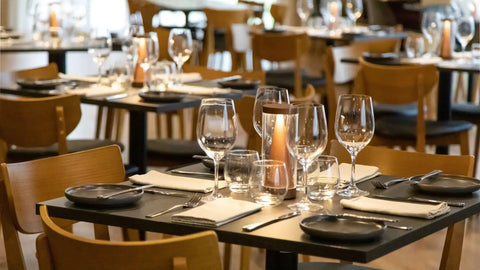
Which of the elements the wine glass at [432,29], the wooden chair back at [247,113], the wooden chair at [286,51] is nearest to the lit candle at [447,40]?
the wine glass at [432,29]

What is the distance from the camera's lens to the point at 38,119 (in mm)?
3629

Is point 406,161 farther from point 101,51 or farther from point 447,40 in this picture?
point 447,40

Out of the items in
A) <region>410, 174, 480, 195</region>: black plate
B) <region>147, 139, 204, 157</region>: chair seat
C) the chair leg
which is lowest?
<region>147, 139, 204, 157</region>: chair seat

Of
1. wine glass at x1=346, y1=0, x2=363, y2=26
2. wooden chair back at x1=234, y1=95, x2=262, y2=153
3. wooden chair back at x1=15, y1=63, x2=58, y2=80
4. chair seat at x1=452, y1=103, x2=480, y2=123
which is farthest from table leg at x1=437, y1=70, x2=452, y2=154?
wine glass at x1=346, y1=0, x2=363, y2=26

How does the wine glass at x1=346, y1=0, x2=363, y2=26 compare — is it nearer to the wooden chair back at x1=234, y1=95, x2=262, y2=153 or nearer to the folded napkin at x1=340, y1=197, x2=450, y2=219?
the wooden chair back at x1=234, y1=95, x2=262, y2=153

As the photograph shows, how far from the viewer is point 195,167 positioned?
260 cm

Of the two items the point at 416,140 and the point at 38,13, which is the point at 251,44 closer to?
the point at 38,13

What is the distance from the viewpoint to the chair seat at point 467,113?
17.2ft

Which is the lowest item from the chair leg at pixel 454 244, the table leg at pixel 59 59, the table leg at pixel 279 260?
the chair leg at pixel 454 244

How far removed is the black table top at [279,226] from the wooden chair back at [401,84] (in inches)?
85.7

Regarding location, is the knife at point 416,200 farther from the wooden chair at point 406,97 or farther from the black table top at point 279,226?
the wooden chair at point 406,97

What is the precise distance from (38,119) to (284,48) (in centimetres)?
293

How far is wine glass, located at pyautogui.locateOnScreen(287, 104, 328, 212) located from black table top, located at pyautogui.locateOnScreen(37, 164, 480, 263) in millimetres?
115

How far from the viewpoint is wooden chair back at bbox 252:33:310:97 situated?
6.21m
